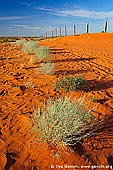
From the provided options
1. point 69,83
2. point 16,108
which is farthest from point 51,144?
point 69,83

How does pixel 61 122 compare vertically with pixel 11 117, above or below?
above

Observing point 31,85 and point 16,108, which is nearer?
point 16,108

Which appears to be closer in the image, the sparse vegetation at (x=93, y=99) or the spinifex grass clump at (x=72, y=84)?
the sparse vegetation at (x=93, y=99)

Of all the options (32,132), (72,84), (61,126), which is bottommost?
(32,132)

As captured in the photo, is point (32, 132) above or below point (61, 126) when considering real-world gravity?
below

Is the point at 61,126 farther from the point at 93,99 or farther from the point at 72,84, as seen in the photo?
the point at 72,84

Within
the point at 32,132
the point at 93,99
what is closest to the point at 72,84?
the point at 93,99

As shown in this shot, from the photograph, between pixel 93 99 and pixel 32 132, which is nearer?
pixel 32 132

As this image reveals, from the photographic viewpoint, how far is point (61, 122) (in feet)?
13.4

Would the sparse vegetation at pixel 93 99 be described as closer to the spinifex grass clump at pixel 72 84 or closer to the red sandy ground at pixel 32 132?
the red sandy ground at pixel 32 132

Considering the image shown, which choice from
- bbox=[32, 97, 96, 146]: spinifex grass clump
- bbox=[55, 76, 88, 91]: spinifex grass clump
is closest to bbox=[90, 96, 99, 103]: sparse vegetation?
bbox=[55, 76, 88, 91]: spinifex grass clump

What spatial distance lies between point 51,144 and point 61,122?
1.54 feet

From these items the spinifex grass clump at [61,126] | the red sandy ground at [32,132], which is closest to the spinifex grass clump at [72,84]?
the red sandy ground at [32,132]

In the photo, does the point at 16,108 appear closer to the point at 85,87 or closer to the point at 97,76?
the point at 85,87
